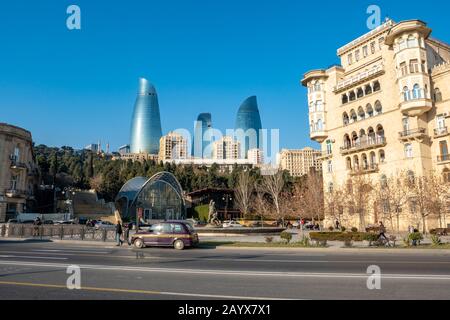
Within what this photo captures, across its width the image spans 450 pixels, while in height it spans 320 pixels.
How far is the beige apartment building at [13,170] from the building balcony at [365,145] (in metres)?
53.7

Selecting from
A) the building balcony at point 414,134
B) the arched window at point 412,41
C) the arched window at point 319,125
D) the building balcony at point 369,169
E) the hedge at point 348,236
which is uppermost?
the arched window at point 412,41

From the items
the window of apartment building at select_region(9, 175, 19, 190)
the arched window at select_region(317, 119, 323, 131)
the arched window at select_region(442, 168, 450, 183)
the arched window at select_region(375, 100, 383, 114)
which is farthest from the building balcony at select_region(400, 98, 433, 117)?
the window of apartment building at select_region(9, 175, 19, 190)

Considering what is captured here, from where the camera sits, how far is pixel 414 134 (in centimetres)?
4331

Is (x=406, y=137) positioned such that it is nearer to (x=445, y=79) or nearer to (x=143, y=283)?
(x=445, y=79)

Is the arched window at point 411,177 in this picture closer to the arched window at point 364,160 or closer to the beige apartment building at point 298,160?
the arched window at point 364,160

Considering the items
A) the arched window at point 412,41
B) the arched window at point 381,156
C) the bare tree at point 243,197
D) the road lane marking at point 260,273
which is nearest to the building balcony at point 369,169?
the arched window at point 381,156

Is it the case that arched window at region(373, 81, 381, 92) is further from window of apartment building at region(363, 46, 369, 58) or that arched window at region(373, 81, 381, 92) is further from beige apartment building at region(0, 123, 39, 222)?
beige apartment building at region(0, 123, 39, 222)

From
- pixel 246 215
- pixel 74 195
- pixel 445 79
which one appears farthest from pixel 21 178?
pixel 445 79

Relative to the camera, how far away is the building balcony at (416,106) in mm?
42344

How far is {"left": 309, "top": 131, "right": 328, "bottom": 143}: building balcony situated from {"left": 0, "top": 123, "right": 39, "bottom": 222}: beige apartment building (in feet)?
163

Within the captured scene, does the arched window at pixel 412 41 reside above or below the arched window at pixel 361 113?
above

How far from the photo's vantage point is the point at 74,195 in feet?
268

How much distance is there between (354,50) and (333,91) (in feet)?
25.3

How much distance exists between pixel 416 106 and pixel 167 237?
122ft
